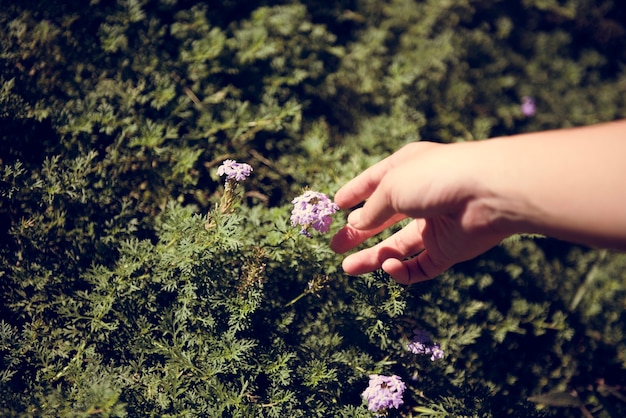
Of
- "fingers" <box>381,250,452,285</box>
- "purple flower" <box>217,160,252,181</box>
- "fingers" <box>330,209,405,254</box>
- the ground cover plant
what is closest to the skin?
"fingers" <box>381,250,452,285</box>

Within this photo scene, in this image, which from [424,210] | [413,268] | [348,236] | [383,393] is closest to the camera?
[424,210]

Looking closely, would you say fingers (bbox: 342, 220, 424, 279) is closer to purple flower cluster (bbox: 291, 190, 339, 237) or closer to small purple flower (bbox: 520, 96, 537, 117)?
purple flower cluster (bbox: 291, 190, 339, 237)

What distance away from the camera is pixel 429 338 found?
2.92 m

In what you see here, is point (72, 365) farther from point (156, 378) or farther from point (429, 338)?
point (429, 338)

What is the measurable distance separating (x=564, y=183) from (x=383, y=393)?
4.90 ft

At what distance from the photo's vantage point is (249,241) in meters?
2.87

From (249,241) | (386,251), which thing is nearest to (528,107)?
(386,251)

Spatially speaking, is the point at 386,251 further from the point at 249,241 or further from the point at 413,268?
the point at 249,241

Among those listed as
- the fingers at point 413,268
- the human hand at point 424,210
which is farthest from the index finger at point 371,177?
the fingers at point 413,268

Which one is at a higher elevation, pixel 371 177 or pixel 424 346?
pixel 371 177

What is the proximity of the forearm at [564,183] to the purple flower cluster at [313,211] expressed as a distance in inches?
35.7

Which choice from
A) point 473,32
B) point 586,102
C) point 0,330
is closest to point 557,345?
point 586,102

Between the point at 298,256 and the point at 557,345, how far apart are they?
2280mm

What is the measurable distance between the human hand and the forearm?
8 cm
